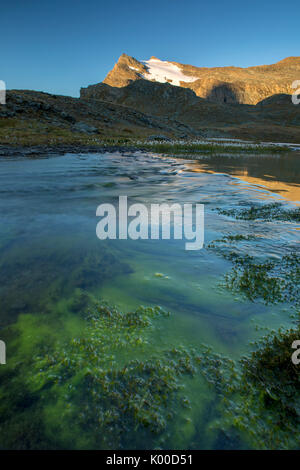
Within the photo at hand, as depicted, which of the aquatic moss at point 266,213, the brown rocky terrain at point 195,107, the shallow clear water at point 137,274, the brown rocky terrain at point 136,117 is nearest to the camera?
the shallow clear water at point 137,274

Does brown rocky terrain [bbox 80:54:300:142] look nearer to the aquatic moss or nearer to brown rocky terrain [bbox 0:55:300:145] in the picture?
brown rocky terrain [bbox 0:55:300:145]

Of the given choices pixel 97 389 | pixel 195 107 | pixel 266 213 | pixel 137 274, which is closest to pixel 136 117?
pixel 266 213

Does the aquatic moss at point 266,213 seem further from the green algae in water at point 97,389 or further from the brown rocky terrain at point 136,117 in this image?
the brown rocky terrain at point 136,117

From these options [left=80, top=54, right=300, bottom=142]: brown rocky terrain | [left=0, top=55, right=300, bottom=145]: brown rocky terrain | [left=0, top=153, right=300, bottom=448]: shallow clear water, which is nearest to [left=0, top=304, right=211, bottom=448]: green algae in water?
[left=0, top=153, right=300, bottom=448]: shallow clear water

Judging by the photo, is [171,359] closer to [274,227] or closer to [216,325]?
[216,325]

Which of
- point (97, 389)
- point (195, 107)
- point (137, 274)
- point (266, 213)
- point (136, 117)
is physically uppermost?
point (195, 107)

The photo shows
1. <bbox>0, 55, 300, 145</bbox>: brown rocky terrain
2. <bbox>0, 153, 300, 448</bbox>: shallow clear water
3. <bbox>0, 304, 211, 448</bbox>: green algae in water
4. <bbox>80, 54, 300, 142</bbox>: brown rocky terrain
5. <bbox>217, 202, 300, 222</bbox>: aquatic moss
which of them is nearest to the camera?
<bbox>0, 304, 211, 448</bbox>: green algae in water

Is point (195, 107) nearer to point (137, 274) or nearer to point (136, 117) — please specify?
point (136, 117)

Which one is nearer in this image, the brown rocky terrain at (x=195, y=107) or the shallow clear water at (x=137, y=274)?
the shallow clear water at (x=137, y=274)

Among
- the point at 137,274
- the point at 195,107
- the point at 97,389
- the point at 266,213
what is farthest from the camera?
the point at 195,107

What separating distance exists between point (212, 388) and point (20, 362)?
71.1 inches

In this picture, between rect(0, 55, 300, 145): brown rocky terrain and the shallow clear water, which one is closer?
the shallow clear water

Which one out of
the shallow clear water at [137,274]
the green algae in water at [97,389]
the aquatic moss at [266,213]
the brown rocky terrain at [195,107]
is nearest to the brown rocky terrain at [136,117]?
the brown rocky terrain at [195,107]

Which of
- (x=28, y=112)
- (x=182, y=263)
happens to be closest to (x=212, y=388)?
(x=182, y=263)
